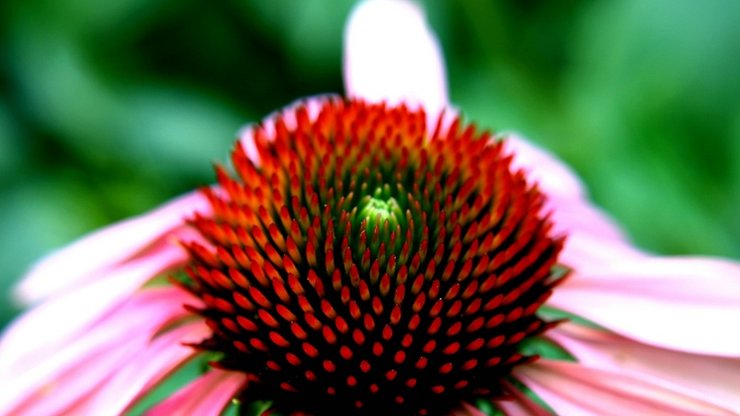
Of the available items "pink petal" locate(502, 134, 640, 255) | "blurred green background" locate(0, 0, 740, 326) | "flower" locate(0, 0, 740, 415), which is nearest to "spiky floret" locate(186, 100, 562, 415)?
"flower" locate(0, 0, 740, 415)

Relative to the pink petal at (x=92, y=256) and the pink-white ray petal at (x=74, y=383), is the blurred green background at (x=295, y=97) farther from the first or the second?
the pink-white ray petal at (x=74, y=383)

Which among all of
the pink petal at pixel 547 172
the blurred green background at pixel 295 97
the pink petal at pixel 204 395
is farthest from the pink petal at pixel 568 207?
the pink petal at pixel 204 395

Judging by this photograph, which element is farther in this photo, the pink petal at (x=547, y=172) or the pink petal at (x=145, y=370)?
the pink petal at (x=547, y=172)

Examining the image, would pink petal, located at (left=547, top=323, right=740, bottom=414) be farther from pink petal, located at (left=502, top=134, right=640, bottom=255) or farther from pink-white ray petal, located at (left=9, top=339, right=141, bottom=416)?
pink-white ray petal, located at (left=9, top=339, right=141, bottom=416)

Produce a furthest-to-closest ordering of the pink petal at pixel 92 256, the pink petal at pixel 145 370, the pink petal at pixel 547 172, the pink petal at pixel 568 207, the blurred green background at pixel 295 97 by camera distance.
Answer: the blurred green background at pixel 295 97 < the pink petal at pixel 547 172 < the pink petal at pixel 568 207 < the pink petal at pixel 92 256 < the pink petal at pixel 145 370

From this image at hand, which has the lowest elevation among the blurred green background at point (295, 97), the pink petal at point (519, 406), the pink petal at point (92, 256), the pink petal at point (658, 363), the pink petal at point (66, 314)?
the pink petal at point (519, 406)

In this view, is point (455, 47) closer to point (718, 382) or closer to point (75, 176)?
point (75, 176)

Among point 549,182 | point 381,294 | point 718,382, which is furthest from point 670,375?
point 549,182
